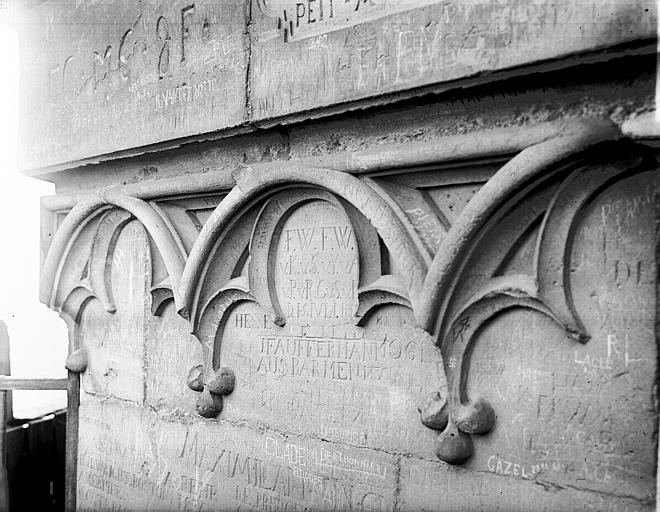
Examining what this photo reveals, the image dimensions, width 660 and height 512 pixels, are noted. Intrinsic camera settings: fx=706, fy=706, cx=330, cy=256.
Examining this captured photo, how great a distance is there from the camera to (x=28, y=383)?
3.39 meters

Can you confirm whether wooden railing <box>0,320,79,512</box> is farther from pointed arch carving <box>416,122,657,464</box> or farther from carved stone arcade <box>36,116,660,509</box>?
pointed arch carving <box>416,122,657,464</box>

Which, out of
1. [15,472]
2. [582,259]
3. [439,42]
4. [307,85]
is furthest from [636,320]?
[15,472]

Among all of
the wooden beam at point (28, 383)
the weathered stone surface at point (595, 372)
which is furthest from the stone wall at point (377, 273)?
the wooden beam at point (28, 383)

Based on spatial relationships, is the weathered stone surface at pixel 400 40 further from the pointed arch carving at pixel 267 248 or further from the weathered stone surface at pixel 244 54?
the pointed arch carving at pixel 267 248

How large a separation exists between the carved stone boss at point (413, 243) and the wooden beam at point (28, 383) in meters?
0.78

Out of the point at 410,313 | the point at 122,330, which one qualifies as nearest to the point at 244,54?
the point at 410,313

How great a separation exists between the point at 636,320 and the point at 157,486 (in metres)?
2.11

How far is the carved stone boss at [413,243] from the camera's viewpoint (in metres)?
1.93

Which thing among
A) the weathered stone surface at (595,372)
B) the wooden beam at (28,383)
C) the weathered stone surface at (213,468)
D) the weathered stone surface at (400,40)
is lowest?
the weathered stone surface at (213,468)

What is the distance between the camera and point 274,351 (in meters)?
2.66

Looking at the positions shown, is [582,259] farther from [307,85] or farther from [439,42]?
[307,85]

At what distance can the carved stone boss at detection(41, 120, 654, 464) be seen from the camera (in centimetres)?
193

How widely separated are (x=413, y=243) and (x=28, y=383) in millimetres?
2177

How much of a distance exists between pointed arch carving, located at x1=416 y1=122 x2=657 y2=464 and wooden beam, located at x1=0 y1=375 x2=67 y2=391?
6.67ft
